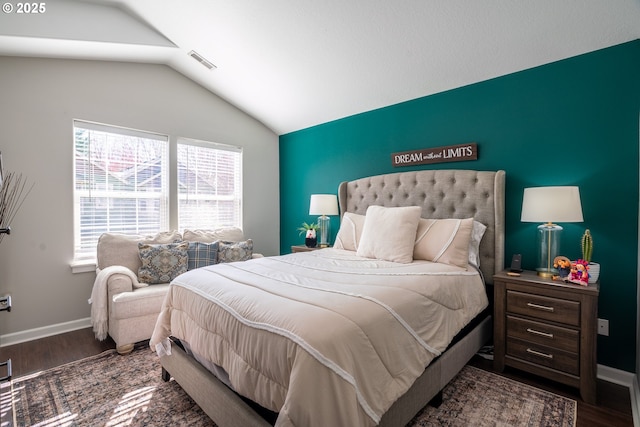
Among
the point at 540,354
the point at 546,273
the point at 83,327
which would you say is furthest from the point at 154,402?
the point at 546,273

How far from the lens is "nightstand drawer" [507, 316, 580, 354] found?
1908mm

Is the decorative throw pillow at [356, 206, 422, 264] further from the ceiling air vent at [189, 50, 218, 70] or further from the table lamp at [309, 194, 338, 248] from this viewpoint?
Result: the ceiling air vent at [189, 50, 218, 70]

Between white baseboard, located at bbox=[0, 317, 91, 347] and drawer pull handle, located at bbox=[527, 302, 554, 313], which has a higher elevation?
drawer pull handle, located at bbox=[527, 302, 554, 313]

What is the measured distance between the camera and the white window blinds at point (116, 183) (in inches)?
125

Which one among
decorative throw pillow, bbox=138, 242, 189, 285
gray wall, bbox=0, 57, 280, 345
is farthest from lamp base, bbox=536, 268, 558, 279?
gray wall, bbox=0, 57, 280, 345

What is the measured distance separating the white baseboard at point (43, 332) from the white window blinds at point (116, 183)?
0.68 meters

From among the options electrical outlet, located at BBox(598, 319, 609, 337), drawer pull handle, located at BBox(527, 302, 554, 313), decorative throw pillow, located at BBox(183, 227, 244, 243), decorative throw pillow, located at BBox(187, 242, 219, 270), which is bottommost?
electrical outlet, located at BBox(598, 319, 609, 337)

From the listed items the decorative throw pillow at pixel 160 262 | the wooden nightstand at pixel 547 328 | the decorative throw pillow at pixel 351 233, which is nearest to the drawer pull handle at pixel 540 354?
the wooden nightstand at pixel 547 328

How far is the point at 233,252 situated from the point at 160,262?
2.46 feet

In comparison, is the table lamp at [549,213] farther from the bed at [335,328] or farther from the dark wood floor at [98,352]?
the dark wood floor at [98,352]

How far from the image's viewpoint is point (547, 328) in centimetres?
200

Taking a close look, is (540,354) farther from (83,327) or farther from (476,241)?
(83,327)

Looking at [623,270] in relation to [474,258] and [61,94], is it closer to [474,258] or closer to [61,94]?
[474,258]

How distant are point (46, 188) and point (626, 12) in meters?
4.89
